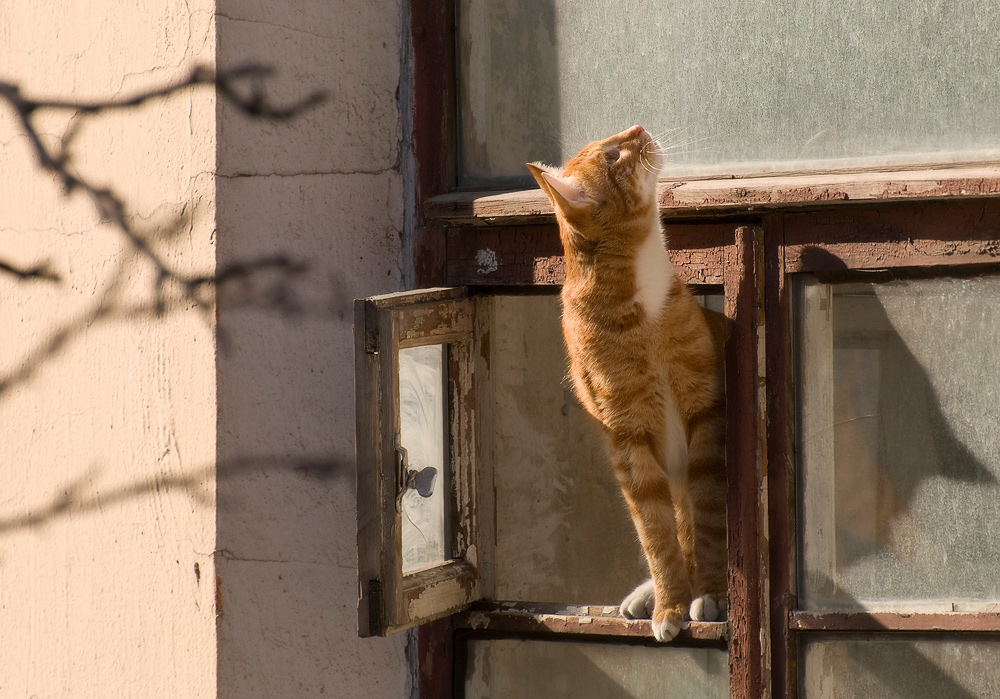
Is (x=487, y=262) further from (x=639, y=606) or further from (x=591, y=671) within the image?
(x=591, y=671)

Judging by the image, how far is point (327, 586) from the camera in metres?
2.15

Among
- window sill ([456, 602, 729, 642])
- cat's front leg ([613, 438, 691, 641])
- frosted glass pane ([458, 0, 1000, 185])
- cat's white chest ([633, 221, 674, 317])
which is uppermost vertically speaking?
frosted glass pane ([458, 0, 1000, 185])

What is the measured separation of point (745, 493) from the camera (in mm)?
1926

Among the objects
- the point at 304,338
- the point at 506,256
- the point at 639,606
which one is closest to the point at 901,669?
the point at 639,606

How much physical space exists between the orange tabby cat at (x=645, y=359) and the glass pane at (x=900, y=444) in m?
0.19

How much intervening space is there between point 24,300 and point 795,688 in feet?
5.93

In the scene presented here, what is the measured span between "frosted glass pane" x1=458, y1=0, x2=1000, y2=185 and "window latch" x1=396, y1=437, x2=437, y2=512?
637 mm

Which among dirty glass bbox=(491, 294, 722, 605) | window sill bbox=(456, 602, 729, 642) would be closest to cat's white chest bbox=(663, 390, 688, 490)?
dirty glass bbox=(491, 294, 722, 605)

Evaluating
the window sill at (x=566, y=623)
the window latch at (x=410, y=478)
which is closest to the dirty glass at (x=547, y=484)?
the window sill at (x=566, y=623)

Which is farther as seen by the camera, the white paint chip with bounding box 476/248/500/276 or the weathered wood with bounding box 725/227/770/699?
the white paint chip with bounding box 476/248/500/276

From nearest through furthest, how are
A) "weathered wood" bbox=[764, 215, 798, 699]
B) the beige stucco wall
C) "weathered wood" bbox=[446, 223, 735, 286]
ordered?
"weathered wood" bbox=[764, 215, 798, 699] → the beige stucco wall → "weathered wood" bbox=[446, 223, 735, 286]

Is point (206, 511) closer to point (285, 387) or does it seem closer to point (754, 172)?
point (285, 387)

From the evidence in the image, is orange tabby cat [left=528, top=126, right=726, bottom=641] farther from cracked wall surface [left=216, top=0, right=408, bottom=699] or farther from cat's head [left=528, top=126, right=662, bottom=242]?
cracked wall surface [left=216, top=0, right=408, bottom=699]

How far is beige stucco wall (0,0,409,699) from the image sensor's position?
207 centimetres
